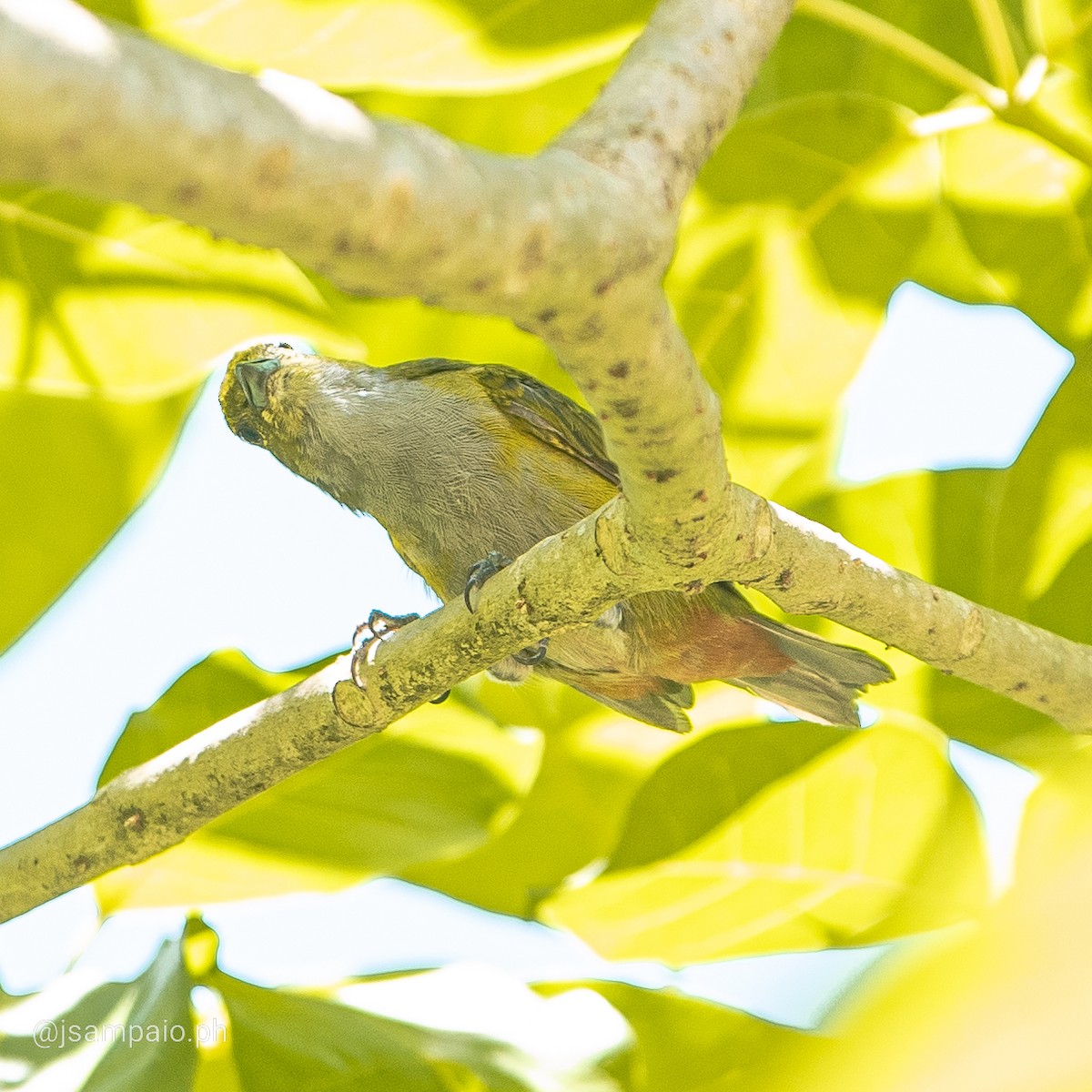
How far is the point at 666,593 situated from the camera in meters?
3.23

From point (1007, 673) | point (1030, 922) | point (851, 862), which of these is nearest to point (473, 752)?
point (851, 862)

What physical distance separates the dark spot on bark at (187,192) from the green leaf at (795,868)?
2.65m

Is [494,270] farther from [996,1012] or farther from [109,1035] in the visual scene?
[109,1035]

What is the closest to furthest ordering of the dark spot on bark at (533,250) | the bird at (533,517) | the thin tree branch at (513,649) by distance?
the dark spot on bark at (533,250) < the thin tree branch at (513,649) < the bird at (533,517)

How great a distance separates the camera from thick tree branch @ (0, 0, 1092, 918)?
1.02 m

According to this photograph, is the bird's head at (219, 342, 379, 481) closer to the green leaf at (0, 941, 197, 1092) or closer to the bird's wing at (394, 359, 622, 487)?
the bird's wing at (394, 359, 622, 487)

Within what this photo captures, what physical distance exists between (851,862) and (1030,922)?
3226 millimetres

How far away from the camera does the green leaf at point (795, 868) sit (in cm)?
334

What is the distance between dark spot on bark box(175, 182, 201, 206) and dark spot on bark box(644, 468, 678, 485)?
0.91 m

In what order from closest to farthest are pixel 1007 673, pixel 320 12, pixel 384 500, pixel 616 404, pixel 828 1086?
pixel 828 1086, pixel 616 404, pixel 1007 673, pixel 320 12, pixel 384 500

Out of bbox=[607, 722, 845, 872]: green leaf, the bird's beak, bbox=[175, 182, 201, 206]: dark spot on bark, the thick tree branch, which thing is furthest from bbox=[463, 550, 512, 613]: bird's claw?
bbox=[175, 182, 201, 206]: dark spot on bark

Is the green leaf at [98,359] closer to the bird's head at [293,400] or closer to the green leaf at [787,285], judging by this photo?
the bird's head at [293,400]

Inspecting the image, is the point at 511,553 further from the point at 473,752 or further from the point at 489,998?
the point at 489,998

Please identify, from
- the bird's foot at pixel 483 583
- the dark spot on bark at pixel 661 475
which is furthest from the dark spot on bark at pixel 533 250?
the bird's foot at pixel 483 583
